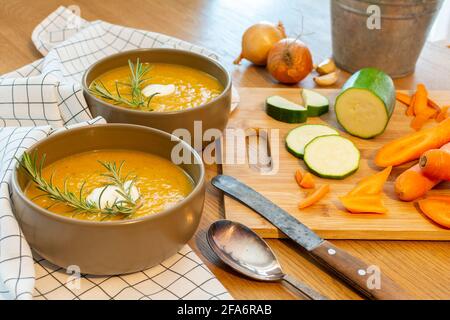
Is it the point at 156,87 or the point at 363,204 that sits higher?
the point at 156,87

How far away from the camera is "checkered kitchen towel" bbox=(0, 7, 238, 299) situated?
1.06 metres

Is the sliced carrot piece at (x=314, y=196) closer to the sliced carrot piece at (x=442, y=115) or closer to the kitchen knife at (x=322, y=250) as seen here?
the kitchen knife at (x=322, y=250)

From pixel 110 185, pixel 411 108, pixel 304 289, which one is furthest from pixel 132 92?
pixel 411 108

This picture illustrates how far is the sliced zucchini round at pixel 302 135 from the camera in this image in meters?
1.52

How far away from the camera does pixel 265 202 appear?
131 cm

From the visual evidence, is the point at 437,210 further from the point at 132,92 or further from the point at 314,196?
the point at 132,92

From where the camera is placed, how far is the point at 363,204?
4.33 feet

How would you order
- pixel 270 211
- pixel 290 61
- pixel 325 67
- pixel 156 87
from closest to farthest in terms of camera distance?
pixel 270 211
pixel 156 87
pixel 290 61
pixel 325 67

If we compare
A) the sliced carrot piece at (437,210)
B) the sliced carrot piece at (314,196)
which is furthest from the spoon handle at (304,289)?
the sliced carrot piece at (437,210)

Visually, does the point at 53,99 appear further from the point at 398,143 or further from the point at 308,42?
the point at 308,42

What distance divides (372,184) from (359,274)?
12.4 inches

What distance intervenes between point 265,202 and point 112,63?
0.55 m

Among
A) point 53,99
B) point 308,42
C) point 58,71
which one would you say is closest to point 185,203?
point 53,99

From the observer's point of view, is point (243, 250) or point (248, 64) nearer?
point (243, 250)
